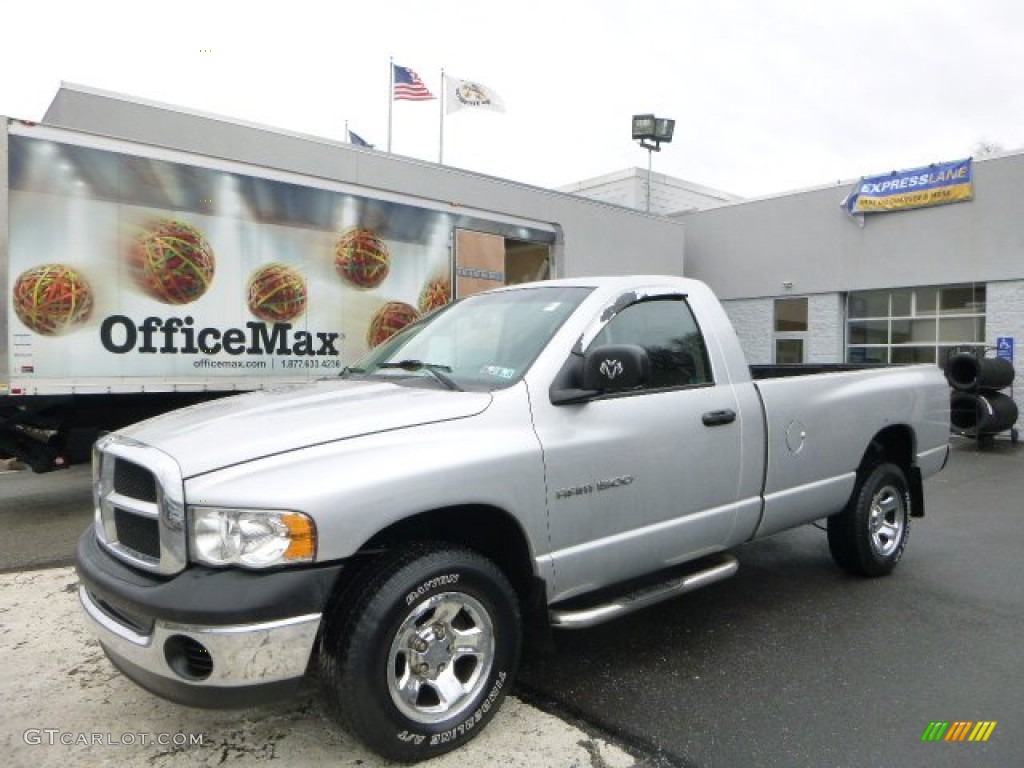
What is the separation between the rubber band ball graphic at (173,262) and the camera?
6.61 meters

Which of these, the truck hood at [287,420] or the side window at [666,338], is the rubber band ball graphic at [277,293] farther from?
the side window at [666,338]

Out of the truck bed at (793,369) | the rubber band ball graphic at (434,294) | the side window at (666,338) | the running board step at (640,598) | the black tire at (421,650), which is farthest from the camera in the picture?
the rubber band ball graphic at (434,294)

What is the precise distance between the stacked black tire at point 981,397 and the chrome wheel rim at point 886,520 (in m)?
8.85

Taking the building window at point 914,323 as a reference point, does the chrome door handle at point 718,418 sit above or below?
below

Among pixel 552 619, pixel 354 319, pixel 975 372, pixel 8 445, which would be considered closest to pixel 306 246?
pixel 354 319

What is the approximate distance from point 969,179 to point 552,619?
590 inches

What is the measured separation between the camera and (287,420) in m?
2.76

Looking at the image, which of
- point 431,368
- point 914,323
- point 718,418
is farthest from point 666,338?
point 914,323

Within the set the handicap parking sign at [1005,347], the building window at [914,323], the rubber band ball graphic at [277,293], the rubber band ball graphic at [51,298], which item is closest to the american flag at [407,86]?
the building window at [914,323]

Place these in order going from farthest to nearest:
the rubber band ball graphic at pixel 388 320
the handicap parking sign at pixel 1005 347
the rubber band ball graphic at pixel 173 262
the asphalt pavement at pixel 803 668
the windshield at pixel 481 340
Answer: the handicap parking sign at pixel 1005 347 < the rubber band ball graphic at pixel 388 320 < the rubber band ball graphic at pixel 173 262 < the windshield at pixel 481 340 < the asphalt pavement at pixel 803 668

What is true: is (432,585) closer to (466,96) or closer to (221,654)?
(221,654)

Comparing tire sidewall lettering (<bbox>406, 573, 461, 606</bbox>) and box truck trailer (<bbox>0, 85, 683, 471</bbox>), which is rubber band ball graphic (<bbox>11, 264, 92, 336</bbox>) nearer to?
box truck trailer (<bbox>0, 85, 683, 471</bbox>)

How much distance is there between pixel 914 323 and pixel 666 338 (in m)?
14.2

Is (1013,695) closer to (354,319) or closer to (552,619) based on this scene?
(552,619)
